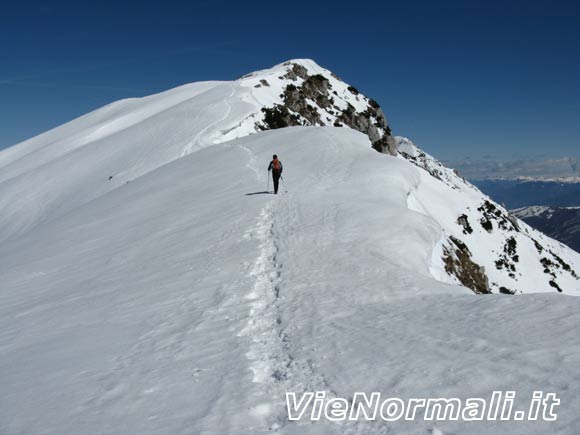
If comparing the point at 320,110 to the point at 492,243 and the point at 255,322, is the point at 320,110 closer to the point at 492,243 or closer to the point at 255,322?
the point at 492,243

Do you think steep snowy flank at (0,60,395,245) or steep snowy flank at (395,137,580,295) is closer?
steep snowy flank at (395,137,580,295)

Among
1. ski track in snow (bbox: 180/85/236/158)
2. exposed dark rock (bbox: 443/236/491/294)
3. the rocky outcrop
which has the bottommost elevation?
exposed dark rock (bbox: 443/236/491/294)

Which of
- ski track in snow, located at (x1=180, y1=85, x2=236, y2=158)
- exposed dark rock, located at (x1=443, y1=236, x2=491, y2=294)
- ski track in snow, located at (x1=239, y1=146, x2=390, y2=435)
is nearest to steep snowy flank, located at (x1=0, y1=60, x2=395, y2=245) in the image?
ski track in snow, located at (x1=180, y1=85, x2=236, y2=158)

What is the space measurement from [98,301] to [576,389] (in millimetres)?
11221

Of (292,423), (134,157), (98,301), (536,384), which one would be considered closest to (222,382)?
(292,423)

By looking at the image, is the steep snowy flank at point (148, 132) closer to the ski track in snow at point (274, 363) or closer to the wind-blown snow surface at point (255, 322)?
the wind-blown snow surface at point (255, 322)

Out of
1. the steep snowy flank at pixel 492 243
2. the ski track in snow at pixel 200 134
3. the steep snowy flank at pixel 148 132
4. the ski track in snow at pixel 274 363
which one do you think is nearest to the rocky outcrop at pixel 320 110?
the steep snowy flank at pixel 148 132

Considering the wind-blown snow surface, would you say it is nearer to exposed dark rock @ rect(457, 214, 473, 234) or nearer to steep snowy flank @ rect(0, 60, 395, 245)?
exposed dark rock @ rect(457, 214, 473, 234)

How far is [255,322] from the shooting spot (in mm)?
8742

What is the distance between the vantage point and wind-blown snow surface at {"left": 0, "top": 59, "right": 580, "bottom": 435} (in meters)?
5.72

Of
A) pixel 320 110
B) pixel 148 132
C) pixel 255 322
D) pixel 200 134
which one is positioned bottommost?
pixel 255 322

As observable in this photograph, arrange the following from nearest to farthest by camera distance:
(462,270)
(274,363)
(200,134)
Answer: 1. (274,363)
2. (462,270)
3. (200,134)

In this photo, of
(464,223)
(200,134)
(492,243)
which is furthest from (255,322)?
(492,243)

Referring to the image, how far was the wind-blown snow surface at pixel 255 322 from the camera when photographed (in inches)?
225
